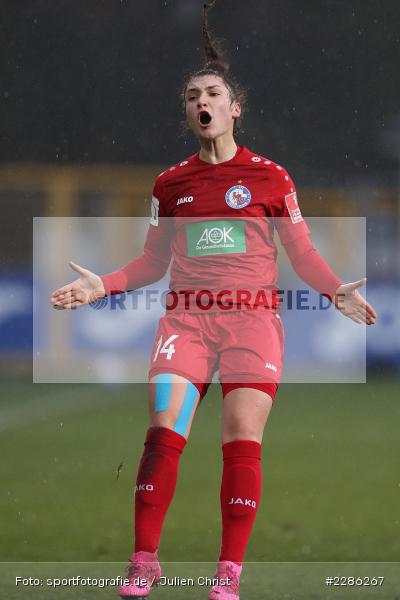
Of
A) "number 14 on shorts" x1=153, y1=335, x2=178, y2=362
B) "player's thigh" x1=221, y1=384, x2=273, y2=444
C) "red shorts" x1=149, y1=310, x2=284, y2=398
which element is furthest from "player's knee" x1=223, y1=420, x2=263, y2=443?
"number 14 on shorts" x1=153, y1=335, x2=178, y2=362

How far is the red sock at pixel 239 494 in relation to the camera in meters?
3.88

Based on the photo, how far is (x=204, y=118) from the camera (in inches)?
165

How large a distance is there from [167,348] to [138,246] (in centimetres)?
973

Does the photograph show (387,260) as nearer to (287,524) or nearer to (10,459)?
(10,459)

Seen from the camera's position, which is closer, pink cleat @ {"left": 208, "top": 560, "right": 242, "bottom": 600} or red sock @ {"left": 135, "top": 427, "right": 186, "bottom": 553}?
pink cleat @ {"left": 208, "top": 560, "right": 242, "bottom": 600}

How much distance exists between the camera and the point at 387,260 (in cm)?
1423

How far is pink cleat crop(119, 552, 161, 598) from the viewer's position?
12.3 feet

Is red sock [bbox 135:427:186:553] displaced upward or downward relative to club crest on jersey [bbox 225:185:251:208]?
downward

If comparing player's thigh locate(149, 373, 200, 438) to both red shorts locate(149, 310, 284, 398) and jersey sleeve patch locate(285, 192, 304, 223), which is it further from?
jersey sleeve patch locate(285, 192, 304, 223)

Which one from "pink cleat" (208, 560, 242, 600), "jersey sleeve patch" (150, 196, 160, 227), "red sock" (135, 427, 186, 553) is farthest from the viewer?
"jersey sleeve patch" (150, 196, 160, 227)

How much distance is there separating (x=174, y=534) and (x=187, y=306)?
2.15 m

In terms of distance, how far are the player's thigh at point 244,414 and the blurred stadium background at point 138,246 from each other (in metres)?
1.67

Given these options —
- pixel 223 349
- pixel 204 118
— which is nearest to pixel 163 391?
pixel 223 349

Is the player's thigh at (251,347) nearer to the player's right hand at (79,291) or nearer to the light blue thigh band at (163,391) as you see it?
the light blue thigh band at (163,391)
